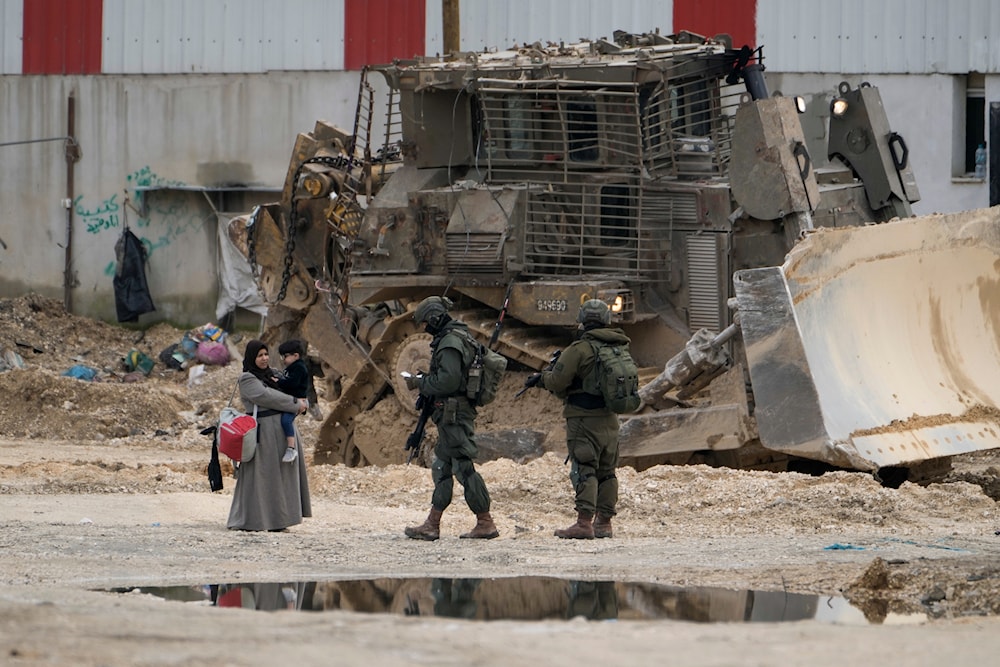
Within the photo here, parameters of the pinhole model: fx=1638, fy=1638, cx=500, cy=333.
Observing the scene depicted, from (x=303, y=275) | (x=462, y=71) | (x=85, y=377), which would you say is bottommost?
(x=85, y=377)

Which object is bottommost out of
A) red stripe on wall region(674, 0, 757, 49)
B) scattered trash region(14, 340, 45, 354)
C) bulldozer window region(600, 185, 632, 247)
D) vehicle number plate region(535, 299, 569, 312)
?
scattered trash region(14, 340, 45, 354)

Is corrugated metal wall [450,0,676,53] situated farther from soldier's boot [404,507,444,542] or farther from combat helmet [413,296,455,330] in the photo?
soldier's boot [404,507,444,542]

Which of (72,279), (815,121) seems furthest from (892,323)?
(72,279)

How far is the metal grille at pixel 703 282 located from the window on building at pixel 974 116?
10.5 meters

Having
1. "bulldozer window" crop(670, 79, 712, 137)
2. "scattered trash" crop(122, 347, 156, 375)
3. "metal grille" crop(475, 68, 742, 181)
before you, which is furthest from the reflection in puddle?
"scattered trash" crop(122, 347, 156, 375)

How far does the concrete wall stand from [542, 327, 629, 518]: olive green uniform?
1361 cm

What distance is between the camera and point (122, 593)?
7.95 m

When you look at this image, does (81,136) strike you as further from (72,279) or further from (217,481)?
(217,481)

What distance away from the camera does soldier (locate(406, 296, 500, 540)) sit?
10062mm

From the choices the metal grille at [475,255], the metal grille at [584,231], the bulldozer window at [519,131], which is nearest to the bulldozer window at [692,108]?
the metal grille at [584,231]

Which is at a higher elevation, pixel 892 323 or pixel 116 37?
pixel 116 37

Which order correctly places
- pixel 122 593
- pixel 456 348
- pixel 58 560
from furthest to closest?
pixel 456 348
pixel 58 560
pixel 122 593

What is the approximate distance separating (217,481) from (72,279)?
13505 mm

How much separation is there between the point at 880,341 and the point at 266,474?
182 inches
